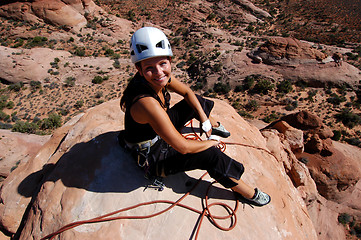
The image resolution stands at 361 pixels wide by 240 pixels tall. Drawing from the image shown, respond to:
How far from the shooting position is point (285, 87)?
15.0 m

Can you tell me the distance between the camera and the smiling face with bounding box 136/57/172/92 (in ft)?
6.85

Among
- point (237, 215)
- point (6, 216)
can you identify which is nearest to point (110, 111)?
point (6, 216)

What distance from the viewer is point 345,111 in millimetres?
13492

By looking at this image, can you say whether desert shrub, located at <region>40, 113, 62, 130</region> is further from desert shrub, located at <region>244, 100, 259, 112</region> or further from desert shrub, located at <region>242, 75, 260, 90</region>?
desert shrub, located at <region>242, 75, 260, 90</region>

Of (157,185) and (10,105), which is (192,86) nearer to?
(10,105)

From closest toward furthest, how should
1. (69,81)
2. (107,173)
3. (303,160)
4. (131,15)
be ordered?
(107,173) < (303,160) < (69,81) < (131,15)

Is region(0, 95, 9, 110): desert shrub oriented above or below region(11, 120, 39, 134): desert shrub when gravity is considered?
below

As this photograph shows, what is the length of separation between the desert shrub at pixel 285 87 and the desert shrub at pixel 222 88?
3.99m

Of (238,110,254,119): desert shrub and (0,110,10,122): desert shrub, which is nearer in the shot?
(0,110,10,122): desert shrub

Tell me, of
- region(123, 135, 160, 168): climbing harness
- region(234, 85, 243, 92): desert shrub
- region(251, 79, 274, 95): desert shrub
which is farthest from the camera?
region(234, 85, 243, 92): desert shrub

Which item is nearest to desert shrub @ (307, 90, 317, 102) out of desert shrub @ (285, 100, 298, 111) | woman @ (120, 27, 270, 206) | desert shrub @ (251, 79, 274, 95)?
desert shrub @ (285, 100, 298, 111)

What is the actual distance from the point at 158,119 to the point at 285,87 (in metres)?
15.9

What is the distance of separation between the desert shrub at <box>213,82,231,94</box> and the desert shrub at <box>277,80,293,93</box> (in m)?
3.99

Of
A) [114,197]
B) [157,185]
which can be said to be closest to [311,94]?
[157,185]
